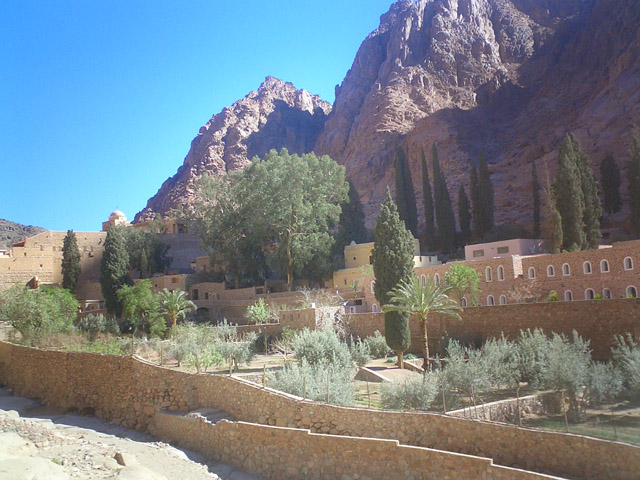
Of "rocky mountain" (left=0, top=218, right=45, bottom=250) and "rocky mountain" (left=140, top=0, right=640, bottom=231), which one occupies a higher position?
"rocky mountain" (left=140, top=0, right=640, bottom=231)

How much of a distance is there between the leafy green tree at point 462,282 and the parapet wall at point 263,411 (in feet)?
54.9

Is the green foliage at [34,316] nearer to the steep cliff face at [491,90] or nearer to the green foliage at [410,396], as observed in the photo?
the green foliage at [410,396]

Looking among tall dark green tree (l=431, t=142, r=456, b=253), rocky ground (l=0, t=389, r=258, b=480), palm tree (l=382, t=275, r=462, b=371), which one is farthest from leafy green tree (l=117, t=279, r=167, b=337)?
tall dark green tree (l=431, t=142, r=456, b=253)

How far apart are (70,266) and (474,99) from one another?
56.4 meters

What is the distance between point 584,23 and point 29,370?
256 ft

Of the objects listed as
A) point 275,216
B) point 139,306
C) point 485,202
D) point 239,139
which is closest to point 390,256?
point 275,216

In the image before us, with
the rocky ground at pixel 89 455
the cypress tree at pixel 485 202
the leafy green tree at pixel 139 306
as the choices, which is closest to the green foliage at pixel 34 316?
the leafy green tree at pixel 139 306

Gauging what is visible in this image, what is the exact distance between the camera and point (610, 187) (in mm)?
45031

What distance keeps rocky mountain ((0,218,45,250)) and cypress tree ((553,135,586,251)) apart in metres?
60.6

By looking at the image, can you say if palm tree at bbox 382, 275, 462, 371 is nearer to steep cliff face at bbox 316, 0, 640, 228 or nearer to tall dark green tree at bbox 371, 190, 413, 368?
tall dark green tree at bbox 371, 190, 413, 368

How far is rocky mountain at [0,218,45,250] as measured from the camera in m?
67.1

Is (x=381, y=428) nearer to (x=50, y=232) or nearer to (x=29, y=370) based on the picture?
(x=29, y=370)

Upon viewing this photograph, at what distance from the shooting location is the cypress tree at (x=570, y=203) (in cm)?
3250

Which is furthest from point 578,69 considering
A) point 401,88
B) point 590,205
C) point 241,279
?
point 241,279
